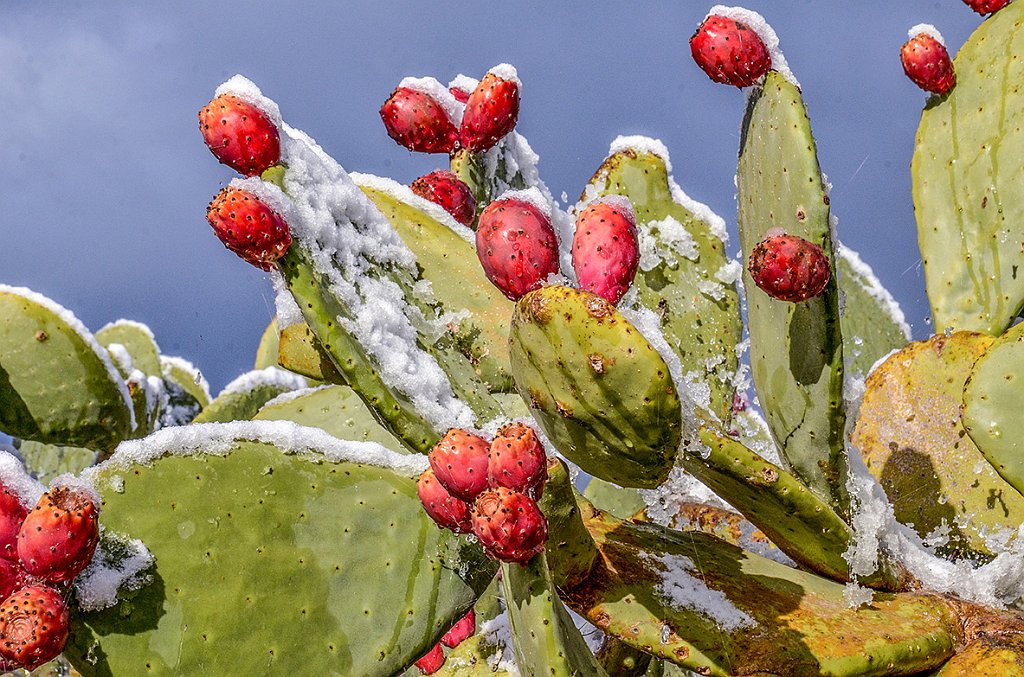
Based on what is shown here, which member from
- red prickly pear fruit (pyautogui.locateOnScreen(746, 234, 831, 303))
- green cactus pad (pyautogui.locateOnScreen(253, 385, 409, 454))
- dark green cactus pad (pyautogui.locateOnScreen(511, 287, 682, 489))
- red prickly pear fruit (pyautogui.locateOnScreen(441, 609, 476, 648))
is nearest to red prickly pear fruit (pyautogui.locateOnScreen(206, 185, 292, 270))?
dark green cactus pad (pyautogui.locateOnScreen(511, 287, 682, 489))

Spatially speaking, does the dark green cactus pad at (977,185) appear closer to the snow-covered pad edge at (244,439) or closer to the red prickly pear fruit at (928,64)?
the red prickly pear fruit at (928,64)

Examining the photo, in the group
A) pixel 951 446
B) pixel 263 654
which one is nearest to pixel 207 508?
pixel 263 654

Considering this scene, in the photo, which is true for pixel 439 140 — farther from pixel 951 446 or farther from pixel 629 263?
pixel 951 446

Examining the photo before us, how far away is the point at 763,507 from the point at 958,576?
328mm

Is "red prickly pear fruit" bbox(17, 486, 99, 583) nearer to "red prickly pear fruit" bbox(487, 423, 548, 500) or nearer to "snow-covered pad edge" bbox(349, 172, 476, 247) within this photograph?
"red prickly pear fruit" bbox(487, 423, 548, 500)

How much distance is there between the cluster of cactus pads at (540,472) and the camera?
1.17m

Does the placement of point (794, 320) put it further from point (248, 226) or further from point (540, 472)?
point (248, 226)

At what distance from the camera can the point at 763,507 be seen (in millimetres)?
1404

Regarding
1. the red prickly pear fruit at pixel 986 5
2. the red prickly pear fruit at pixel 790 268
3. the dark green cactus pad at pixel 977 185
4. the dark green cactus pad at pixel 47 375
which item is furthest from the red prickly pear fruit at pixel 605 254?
the dark green cactus pad at pixel 47 375

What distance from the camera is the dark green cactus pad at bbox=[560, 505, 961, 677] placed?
1.29m

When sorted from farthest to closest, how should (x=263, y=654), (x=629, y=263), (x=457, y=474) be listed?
1. (x=263, y=654)
2. (x=629, y=263)
3. (x=457, y=474)

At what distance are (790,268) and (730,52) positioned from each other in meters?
0.35

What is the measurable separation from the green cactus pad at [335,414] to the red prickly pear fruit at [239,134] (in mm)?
634

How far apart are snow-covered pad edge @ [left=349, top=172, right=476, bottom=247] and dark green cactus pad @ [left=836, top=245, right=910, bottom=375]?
112 cm
